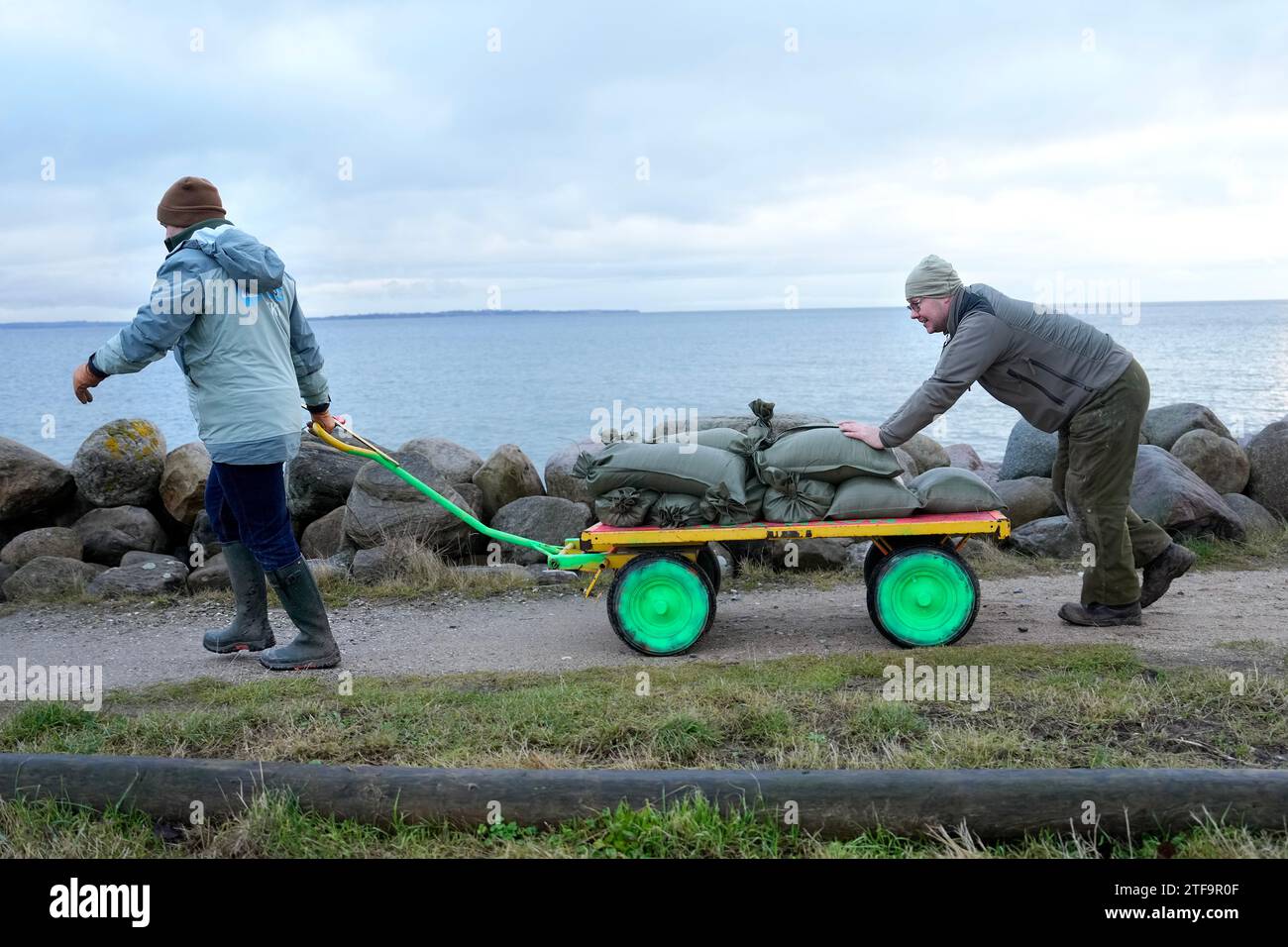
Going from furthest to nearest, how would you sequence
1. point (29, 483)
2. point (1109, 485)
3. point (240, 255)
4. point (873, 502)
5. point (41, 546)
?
point (29, 483), point (41, 546), point (1109, 485), point (873, 502), point (240, 255)

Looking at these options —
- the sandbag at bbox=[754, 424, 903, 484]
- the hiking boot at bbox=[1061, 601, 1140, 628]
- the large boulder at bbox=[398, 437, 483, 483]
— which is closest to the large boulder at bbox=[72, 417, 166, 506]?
the large boulder at bbox=[398, 437, 483, 483]

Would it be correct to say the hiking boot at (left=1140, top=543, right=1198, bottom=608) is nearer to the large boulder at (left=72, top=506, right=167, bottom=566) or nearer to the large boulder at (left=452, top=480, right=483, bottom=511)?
the large boulder at (left=452, top=480, right=483, bottom=511)

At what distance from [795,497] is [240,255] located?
3.31 m

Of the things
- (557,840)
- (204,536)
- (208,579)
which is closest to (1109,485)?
(557,840)

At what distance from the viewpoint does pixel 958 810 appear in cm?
361

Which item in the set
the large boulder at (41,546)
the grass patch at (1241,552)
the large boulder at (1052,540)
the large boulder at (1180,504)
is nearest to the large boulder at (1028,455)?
the large boulder at (1180,504)

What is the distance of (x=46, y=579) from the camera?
9.53m

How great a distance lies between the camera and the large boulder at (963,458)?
48.5ft

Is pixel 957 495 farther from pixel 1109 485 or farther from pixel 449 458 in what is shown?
pixel 449 458

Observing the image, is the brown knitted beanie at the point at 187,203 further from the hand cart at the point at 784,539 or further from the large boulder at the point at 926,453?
the large boulder at the point at 926,453

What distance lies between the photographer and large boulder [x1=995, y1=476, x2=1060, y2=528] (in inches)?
433

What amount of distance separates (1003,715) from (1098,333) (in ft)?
8.81

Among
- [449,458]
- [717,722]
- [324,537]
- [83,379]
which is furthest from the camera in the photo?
[449,458]
